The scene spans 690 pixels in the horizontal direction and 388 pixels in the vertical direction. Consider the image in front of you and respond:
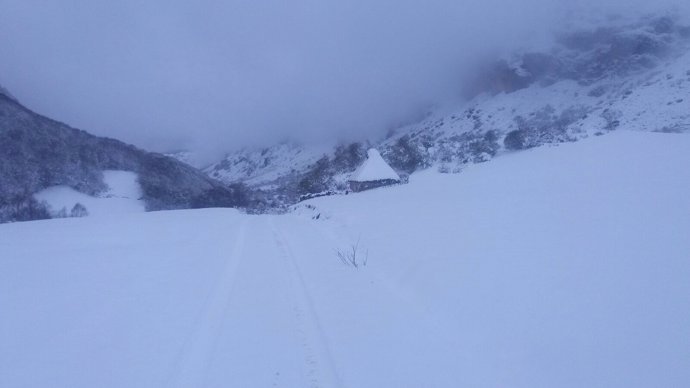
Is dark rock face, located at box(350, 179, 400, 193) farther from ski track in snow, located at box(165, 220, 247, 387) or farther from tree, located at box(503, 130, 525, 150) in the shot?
ski track in snow, located at box(165, 220, 247, 387)

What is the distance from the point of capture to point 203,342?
185 inches

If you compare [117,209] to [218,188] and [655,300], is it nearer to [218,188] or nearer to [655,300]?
[218,188]

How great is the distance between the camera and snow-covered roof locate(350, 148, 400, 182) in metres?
39.5

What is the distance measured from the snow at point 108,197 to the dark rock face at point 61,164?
63cm

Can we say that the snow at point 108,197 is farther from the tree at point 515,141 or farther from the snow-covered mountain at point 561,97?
the tree at point 515,141

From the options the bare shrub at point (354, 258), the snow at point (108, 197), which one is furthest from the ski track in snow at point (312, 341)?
the snow at point (108, 197)

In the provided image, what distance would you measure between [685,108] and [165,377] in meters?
44.0

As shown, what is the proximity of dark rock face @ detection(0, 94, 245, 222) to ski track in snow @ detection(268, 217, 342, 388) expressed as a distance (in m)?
28.2

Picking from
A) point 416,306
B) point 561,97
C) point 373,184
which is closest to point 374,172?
point 373,184

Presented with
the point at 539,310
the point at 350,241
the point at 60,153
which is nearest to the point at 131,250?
the point at 350,241

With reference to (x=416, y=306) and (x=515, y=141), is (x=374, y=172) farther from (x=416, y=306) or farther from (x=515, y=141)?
(x=416, y=306)

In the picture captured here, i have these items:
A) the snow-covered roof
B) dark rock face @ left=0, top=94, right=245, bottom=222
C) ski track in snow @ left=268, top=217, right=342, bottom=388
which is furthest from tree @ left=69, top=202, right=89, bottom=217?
ski track in snow @ left=268, top=217, right=342, bottom=388

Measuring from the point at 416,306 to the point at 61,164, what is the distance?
3762 centimetres

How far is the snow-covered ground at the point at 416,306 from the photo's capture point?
374cm
